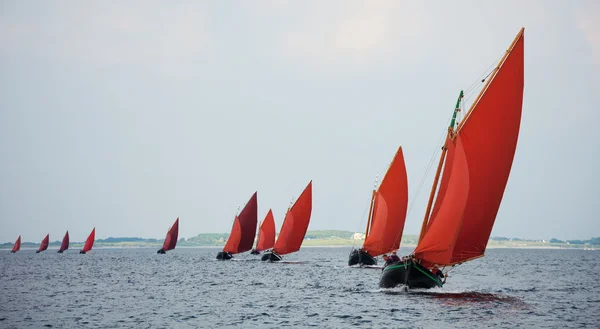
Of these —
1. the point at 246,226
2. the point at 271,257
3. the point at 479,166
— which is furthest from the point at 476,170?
the point at 246,226

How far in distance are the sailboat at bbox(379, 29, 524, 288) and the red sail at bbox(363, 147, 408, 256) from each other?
30.8 metres

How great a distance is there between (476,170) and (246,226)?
78.6 m

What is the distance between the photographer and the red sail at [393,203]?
259ft

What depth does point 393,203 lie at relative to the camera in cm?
7888

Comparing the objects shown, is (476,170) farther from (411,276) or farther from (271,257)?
(271,257)

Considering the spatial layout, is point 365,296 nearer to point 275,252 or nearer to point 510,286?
point 510,286

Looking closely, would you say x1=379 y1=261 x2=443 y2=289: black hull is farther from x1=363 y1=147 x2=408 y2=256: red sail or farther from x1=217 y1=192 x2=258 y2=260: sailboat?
x1=217 y1=192 x2=258 y2=260: sailboat

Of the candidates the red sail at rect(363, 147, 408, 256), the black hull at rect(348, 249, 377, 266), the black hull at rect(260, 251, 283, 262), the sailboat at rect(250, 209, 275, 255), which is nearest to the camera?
the red sail at rect(363, 147, 408, 256)

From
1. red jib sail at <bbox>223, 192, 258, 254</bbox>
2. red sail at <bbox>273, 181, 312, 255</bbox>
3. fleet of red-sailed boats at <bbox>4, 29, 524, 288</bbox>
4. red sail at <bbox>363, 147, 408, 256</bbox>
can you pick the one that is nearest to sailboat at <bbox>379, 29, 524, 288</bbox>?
fleet of red-sailed boats at <bbox>4, 29, 524, 288</bbox>

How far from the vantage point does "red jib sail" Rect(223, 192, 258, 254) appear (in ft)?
395

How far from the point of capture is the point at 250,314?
4241 cm

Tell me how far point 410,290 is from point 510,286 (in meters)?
16.2

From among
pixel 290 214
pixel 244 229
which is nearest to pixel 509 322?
pixel 290 214

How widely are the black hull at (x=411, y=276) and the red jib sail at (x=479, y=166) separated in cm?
160
